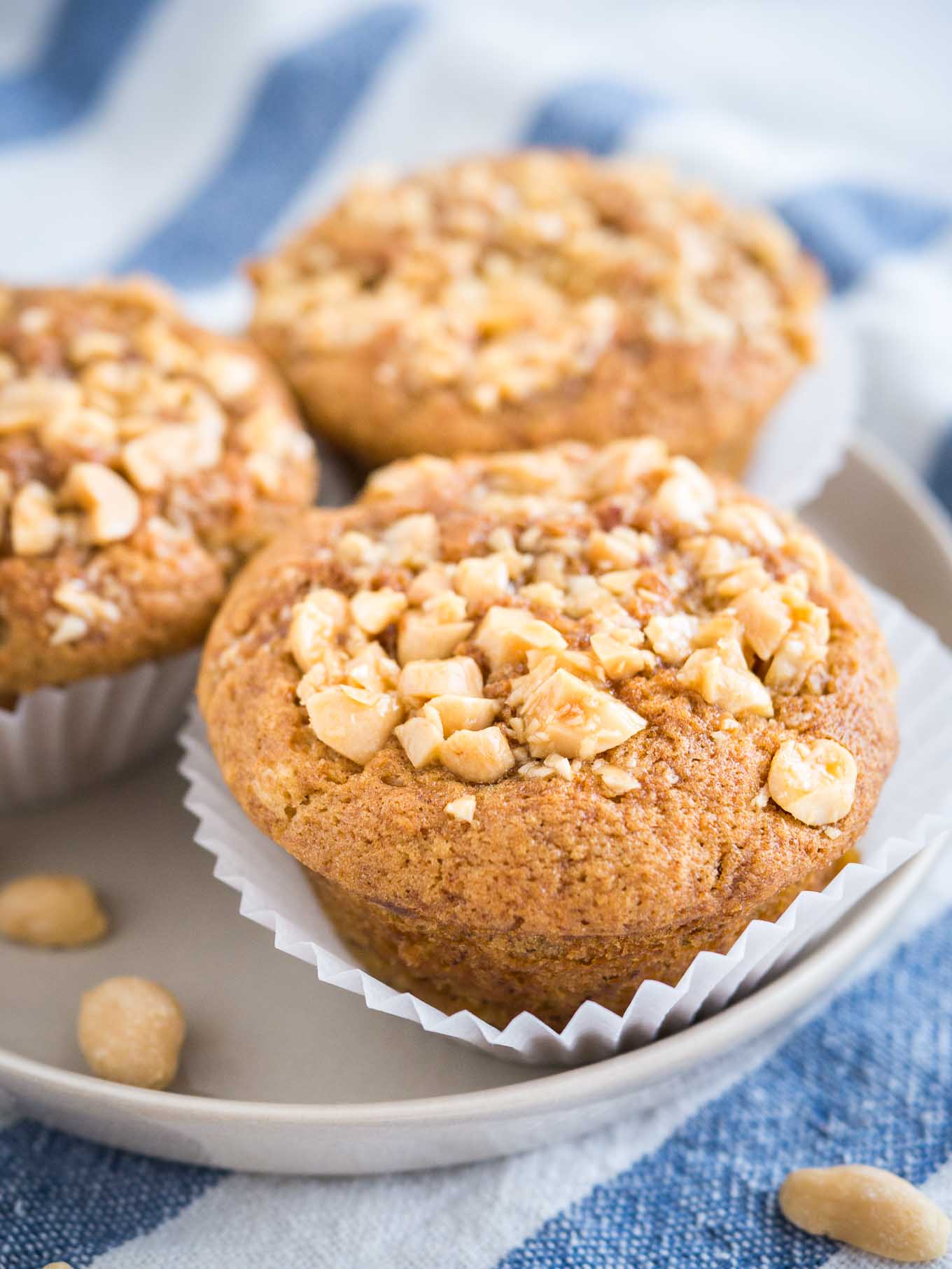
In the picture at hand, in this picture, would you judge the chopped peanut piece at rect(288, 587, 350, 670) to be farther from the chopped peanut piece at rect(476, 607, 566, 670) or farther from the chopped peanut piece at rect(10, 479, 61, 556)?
the chopped peanut piece at rect(10, 479, 61, 556)

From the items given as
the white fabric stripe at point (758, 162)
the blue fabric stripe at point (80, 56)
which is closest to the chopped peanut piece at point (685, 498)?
the white fabric stripe at point (758, 162)

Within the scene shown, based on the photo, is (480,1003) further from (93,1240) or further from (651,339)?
(651,339)

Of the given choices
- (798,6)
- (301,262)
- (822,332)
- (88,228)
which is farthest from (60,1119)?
(798,6)

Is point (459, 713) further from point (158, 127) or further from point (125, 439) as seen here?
point (158, 127)

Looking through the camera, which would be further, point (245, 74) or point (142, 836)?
point (245, 74)

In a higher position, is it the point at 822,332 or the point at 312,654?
the point at 822,332

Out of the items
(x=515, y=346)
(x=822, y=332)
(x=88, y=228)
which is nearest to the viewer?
(x=515, y=346)

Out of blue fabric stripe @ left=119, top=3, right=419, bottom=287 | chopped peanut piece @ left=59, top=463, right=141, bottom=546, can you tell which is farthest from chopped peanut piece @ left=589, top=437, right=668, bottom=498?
blue fabric stripe @ left=119, top=3, right=419, bottom=287
